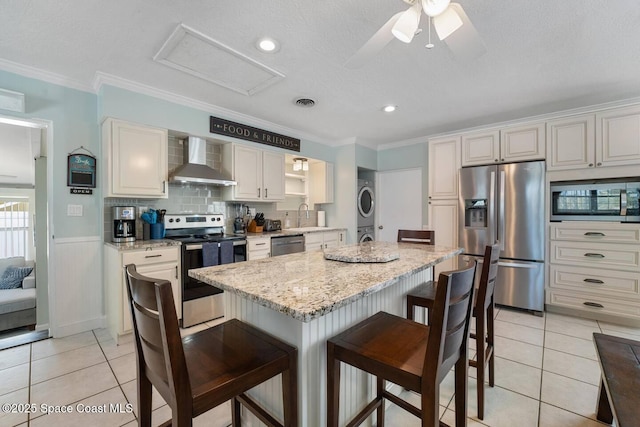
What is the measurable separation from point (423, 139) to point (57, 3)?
14.5 ft

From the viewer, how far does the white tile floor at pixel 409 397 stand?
1.64 m

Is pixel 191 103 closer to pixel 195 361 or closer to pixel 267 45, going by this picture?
pixel 267 45

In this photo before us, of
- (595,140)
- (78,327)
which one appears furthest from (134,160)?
(595,140)

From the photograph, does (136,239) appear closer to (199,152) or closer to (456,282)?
(199,152)

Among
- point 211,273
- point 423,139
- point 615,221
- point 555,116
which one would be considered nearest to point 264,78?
point 211,273

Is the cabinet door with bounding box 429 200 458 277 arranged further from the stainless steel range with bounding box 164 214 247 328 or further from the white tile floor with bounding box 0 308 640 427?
the stainless steel range with bounding box 164 214 247 328

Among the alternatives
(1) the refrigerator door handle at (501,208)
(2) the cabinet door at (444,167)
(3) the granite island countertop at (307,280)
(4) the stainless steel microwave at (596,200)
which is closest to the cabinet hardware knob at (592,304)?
(4) the stainless steel microwave at (596,200)

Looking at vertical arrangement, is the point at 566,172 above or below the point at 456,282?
above

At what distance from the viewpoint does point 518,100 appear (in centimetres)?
306

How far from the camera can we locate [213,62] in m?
2.29

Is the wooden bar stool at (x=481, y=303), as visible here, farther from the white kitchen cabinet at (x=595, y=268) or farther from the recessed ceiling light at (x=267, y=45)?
the white kitchen cabinet at (x=595, y=268)

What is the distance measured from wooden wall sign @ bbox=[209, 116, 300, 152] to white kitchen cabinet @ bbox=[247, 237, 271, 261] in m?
1.34

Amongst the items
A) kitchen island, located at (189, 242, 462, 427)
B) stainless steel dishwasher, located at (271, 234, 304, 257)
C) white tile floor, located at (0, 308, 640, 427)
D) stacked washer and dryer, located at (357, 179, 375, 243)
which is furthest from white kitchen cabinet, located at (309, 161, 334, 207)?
kitchen island, located at (189, 242, 462, 427)

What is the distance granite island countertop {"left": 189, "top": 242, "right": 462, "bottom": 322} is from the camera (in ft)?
3.16
